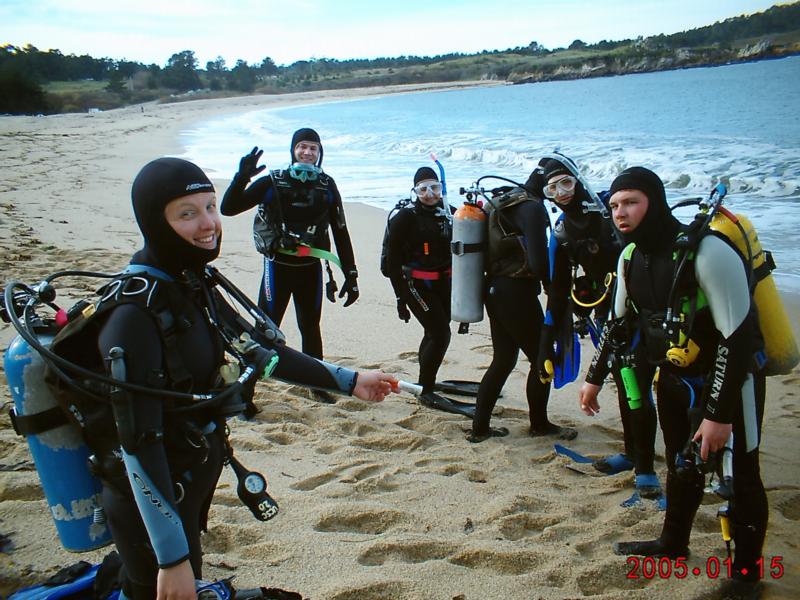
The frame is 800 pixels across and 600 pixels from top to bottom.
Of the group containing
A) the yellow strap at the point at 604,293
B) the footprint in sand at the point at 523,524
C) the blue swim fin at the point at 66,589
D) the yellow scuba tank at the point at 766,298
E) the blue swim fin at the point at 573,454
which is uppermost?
the yellow scuba tank at the point at 766,298

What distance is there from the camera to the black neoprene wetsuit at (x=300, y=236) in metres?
5.11

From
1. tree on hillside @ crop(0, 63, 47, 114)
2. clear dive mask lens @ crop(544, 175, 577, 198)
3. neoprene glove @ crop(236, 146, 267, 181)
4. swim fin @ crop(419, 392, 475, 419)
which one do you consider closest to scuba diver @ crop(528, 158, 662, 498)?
clear dive mask lens @ crop(544, 175, 577, 198)

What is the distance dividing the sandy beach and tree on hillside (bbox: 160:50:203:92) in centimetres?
8820

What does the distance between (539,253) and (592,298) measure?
0.43m

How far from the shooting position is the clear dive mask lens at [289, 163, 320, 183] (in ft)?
16.8

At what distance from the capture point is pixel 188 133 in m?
30.2

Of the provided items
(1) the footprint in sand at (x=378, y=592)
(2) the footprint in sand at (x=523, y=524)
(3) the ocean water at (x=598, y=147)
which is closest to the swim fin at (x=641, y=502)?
(2) the footprint in sand at (x=523, y=524)

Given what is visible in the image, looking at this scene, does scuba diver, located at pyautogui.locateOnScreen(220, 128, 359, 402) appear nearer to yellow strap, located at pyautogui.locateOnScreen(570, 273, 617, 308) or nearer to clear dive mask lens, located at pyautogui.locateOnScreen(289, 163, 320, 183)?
A: clear dive mask lens, located at pyautogui.locateOnScreen(289, 163, 320, 183)

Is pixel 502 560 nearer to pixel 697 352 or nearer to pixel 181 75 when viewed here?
pixel 697 352

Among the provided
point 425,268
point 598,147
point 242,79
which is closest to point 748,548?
point 425,268

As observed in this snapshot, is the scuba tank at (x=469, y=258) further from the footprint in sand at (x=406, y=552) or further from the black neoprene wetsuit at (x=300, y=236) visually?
the footprint in sand at (x=406, y=552)

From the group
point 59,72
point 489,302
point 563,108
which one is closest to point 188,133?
point 563,108

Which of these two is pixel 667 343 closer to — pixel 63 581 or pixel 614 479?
pixel 614 479

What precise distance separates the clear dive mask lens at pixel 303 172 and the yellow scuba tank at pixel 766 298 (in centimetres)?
316
